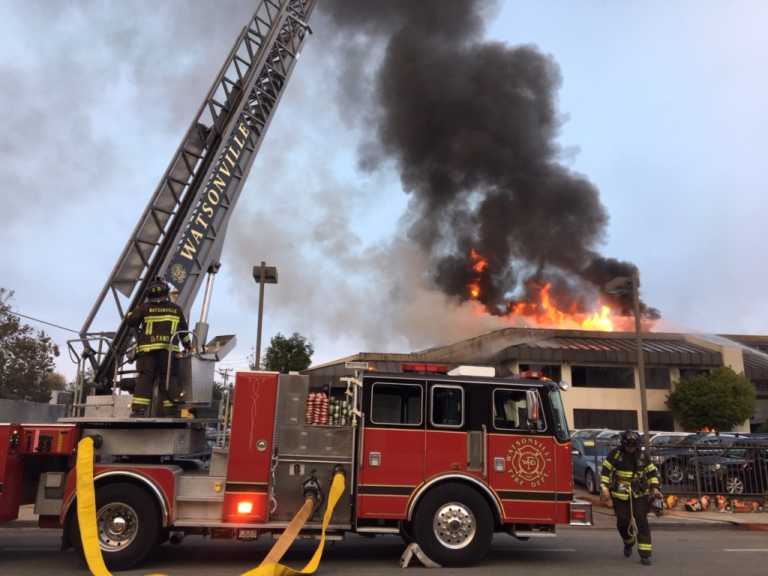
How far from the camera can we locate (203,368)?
7.65 meters

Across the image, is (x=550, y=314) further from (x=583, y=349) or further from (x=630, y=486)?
(x=630, y=486)

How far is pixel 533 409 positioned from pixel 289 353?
29.4 meters

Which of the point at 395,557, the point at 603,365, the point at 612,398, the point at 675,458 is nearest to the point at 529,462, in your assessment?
the point at 395,557

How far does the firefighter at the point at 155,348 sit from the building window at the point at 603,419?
29225 mm

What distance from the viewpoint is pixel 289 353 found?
3547 centimetres

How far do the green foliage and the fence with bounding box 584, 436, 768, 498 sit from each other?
24.2 metres

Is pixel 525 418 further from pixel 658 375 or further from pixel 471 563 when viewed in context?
pixel 658 375

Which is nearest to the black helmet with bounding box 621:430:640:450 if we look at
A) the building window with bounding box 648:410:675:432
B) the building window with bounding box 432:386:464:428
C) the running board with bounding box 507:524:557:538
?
the running board with bounding box 507:524:557:538

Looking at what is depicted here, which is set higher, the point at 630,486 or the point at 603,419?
the point at 603,419

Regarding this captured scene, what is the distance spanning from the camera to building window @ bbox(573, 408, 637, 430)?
32938 mm

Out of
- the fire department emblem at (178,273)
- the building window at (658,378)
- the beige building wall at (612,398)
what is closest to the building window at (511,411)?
the fire department emblem at (178,273)

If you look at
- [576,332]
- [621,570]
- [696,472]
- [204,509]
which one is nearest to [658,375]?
[576,332]

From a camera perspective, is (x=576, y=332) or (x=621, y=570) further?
(x=576, y=332)

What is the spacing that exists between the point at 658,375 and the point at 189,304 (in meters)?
31.6
